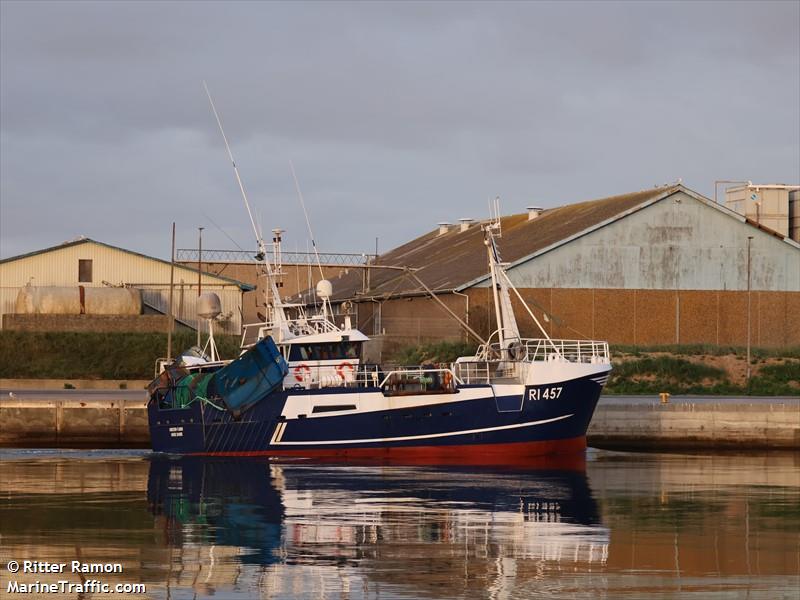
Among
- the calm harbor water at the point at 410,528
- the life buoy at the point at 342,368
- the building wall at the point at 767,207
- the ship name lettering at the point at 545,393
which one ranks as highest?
the building wall at the point at 767,207

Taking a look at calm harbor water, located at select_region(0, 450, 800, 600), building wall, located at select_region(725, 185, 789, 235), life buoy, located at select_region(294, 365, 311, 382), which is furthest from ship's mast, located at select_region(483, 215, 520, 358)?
building wall, located at select_region(725, 185, 789, 235)

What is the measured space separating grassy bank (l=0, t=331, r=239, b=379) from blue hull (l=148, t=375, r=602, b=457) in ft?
88.9

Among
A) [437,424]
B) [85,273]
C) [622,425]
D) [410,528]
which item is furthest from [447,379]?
[85,273]

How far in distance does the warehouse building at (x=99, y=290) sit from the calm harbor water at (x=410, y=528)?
32.1 metres

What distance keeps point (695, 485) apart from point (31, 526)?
1637cm

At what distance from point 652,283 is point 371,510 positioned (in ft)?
127

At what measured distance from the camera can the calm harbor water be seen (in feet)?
66.2

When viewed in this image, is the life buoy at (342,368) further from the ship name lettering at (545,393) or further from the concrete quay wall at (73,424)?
the concrete quay wall at (73,424)

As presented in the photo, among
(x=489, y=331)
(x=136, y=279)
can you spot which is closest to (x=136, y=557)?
(x=489, y=331)

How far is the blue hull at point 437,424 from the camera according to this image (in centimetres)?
3884

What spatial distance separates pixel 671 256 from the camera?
212 feet

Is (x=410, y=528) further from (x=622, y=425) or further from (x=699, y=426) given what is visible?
(x=699, y=426)

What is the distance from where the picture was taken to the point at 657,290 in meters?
64.2

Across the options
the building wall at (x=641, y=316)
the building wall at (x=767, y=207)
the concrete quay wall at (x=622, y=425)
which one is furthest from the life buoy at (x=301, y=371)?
the building wall at (x=767, y=207)
